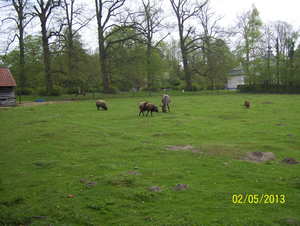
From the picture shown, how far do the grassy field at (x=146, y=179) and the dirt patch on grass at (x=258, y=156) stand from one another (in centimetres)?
12

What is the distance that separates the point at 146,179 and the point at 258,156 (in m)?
4.25

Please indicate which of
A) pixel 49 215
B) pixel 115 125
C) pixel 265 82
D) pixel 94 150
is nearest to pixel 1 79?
pixel 115 125

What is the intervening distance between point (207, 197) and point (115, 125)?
9.52 m

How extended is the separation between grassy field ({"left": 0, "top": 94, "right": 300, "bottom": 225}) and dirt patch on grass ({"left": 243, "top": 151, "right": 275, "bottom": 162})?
0.39ft

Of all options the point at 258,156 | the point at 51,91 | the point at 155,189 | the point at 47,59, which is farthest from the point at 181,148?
the point at 51,91

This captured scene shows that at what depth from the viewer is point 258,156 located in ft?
26.2

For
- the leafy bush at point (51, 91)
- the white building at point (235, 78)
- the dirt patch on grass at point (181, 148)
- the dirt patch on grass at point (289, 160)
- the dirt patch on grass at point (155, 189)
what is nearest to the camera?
the dirt patch on grass at point (155, 189)

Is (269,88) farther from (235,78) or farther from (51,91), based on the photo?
(51,91)

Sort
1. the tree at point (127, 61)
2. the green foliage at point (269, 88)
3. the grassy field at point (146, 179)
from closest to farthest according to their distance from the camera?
the grassy field at point (146, 179) → the tree at point (127, 61) → the green foliage at point (269, 88)

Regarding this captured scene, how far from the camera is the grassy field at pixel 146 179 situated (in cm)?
442

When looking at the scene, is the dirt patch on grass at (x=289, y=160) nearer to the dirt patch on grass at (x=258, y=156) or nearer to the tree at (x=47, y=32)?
the dirt patch on grass at (x=258, y=156)

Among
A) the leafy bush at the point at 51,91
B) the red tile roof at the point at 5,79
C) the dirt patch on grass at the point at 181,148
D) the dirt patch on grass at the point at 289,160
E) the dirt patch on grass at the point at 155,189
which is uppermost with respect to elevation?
the red tile roof at the point at 5,79

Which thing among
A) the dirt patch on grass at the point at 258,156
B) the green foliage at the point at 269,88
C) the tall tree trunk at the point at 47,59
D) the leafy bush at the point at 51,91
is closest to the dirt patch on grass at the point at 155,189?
the dirt patch on grass at the point at 258,156

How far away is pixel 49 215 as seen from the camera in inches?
173
